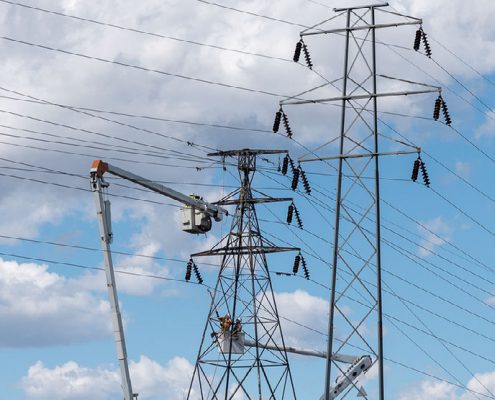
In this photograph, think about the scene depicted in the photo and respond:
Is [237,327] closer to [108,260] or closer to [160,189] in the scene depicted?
[160,189]

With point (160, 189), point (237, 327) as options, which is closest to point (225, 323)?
point (237, 327)

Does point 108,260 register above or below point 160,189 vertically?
below

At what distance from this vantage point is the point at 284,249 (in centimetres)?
8162

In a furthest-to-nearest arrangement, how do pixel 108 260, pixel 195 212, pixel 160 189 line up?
1. pixel 195 212
2. pixel 160 189
3. pixel 108 260

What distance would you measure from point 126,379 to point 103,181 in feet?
24.9

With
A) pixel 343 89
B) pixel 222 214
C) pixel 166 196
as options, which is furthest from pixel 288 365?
pixel 343 89

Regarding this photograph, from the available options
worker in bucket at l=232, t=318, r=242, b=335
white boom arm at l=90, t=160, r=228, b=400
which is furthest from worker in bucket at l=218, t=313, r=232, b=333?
white boom arm at l=90, t=160, r=228, b=400

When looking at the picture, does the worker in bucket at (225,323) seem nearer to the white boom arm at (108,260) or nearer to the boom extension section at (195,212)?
the boom extension section at (195,212)

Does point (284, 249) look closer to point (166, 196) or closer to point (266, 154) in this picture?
point (266, 154)

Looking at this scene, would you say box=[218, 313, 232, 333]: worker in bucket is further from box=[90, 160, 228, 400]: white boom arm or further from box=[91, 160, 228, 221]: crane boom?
Answer: box=[90, 160, 228, 400]: white boom arm

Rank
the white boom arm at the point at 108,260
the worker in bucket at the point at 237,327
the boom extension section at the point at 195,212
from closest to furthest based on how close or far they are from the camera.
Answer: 1. the white boom arm at the point at 108,260
2. the boom extension section at the point at 195,212
3. the worker in bucket at the point at 237,327

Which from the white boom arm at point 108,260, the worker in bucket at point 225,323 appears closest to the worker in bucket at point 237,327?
the worker in bucket at point 225,323

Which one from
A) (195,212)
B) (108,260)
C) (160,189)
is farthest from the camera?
(195,212)

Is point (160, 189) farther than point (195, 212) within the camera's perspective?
No
